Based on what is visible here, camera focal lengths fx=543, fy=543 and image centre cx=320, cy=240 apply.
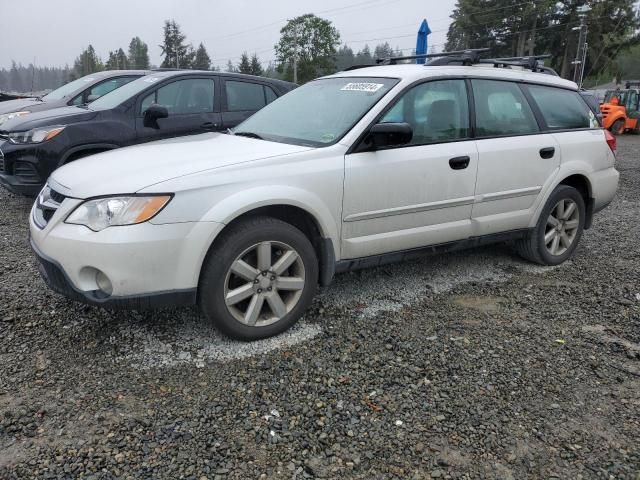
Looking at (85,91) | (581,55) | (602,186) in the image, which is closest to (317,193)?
(602,186)

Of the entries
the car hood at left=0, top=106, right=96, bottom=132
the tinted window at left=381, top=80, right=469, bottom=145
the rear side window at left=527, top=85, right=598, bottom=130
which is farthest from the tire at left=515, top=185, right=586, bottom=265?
the car hood at left=0, top=106, right=96, bottom=132

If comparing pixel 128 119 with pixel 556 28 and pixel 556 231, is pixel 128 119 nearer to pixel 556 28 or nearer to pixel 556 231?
pixel 556 231

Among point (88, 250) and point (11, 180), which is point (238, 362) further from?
point (11, 180)

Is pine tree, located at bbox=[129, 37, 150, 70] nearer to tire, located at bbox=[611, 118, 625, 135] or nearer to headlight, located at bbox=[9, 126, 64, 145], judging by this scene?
tire, located at bbox=[611, 118, 625, 135]

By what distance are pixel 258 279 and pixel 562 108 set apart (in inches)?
132

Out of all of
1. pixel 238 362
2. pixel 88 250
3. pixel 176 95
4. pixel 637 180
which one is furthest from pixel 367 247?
pixel 637 180

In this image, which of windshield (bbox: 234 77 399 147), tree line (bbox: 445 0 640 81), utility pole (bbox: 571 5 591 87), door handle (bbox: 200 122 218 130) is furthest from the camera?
tree line (bbox: 445 0 640 81)

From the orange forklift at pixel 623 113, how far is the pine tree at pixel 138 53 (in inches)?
3377

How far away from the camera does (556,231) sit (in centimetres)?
495

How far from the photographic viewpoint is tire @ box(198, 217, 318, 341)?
10.2 feet

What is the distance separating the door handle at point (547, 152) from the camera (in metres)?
4.54

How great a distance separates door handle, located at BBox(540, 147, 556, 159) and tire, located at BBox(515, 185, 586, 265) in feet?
1.13

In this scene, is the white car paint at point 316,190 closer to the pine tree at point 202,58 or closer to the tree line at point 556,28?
the tree line at point 556,28

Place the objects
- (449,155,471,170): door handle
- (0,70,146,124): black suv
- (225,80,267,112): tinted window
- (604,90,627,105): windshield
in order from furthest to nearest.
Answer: (604,90,627,105): windshield, (0,70,146,124): black suv, (225,80,267,112): tinted window, (449,155,471,170): door handle
